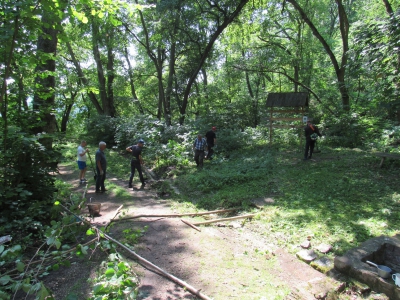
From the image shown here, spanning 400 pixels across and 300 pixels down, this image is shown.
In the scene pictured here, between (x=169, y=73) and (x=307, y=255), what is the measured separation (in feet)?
56.1

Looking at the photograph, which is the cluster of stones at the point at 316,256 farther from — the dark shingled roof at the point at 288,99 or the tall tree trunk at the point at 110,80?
the tall tree trunk at the point at 110,80

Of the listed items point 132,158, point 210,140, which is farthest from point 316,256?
point 210,140

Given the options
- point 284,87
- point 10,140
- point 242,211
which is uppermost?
point 284,87

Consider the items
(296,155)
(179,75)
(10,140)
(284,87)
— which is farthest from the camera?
(284,87)

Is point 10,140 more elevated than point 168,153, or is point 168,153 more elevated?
point 10,140

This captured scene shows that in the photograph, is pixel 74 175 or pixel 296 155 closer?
pixel 74 175

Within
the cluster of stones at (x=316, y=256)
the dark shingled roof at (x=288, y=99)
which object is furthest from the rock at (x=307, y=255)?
the dark shingled roof at (x=288, y=99)

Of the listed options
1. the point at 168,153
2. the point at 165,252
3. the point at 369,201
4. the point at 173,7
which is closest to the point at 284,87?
the point at 173,7

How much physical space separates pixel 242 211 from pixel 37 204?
4896mm

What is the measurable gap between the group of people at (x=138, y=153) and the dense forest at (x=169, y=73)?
49.4 inches

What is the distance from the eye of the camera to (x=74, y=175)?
1166 centimetres

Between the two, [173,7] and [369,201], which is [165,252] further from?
[173,7]

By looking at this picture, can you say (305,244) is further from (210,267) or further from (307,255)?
(210,267)

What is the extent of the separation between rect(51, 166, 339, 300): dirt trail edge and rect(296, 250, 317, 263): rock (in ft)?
0.43
